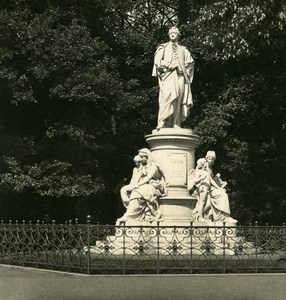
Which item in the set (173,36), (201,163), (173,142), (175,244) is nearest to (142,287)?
(175,244)

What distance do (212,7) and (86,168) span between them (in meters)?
7.19

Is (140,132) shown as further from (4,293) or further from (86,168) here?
(4,293)

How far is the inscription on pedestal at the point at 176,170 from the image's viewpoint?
17.0 m

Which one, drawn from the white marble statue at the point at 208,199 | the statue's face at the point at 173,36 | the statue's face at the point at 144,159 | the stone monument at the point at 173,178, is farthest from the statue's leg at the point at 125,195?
the statue's face at the point at 173,36

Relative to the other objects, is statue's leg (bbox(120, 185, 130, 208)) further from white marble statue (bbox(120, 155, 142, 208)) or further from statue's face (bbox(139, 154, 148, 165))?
statue's face (bbox(139, 154, 148, 165))

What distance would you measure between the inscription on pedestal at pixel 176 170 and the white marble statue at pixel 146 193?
314 mm

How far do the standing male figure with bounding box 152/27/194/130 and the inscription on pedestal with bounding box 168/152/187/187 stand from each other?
0.92 meters

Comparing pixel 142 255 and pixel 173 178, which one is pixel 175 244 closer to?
pixel 142 255

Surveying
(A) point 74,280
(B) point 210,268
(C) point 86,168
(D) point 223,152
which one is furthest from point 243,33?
(A) point 74,280

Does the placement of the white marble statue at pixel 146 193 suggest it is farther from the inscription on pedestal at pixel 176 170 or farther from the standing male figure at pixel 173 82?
the standing male figure at pixel 173 82

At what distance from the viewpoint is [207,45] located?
2384 centimetres

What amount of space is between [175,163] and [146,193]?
1.22 meters

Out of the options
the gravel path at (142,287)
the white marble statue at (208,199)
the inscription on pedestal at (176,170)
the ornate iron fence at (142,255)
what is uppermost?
the inscription on pedestal at (176,170)

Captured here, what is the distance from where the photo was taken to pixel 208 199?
16812 mm
